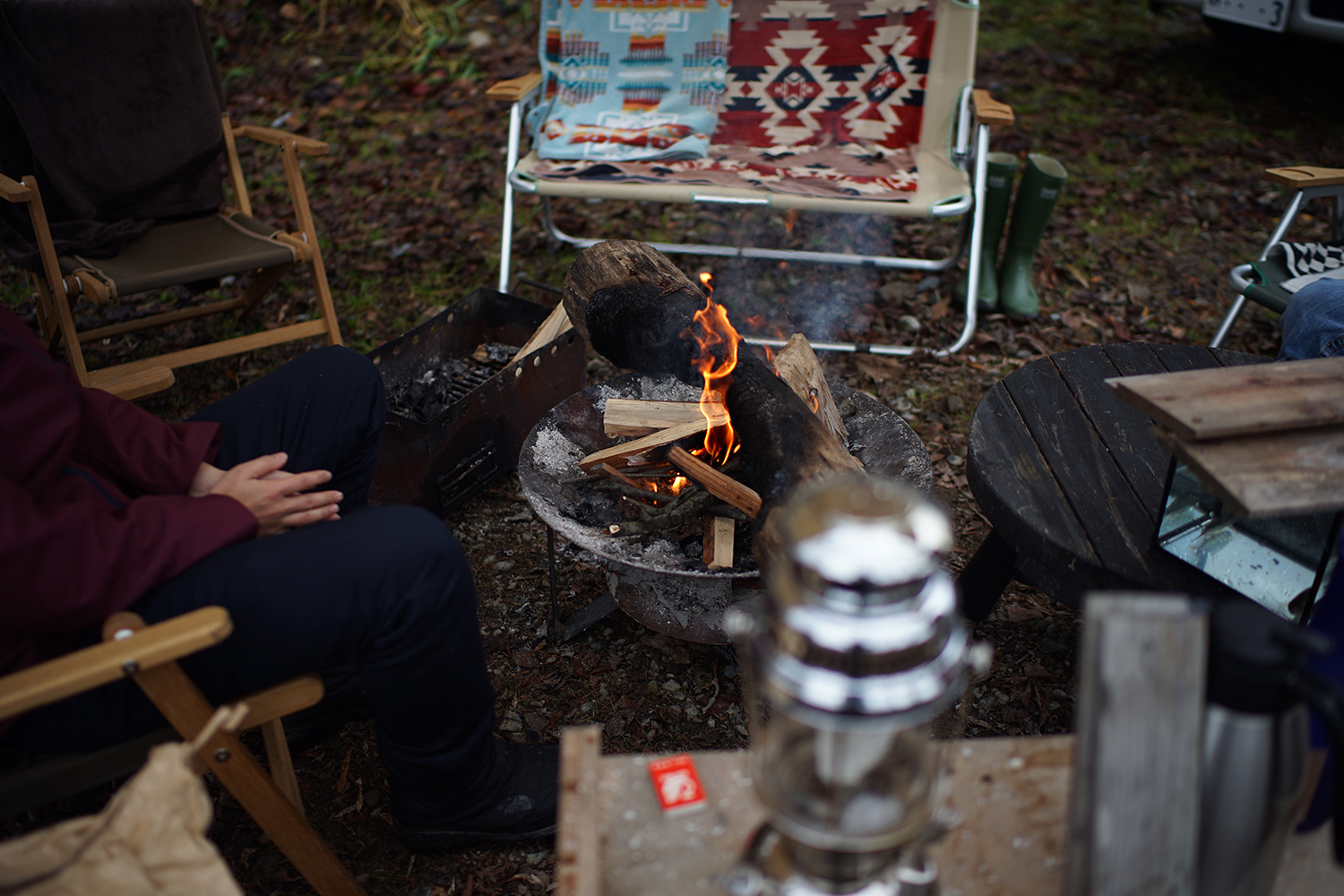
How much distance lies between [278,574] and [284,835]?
1.71 ft

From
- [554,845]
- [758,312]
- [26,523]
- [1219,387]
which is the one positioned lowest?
[554,845]

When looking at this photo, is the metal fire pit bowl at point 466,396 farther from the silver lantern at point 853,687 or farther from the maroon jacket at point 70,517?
the silver lantern at point 853,687

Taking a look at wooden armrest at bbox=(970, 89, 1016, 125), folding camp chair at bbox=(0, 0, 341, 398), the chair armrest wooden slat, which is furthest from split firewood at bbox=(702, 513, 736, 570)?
wooden armrest at bbox=(970, 89, 1016, 125)

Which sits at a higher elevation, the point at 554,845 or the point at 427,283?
the point at 427,283

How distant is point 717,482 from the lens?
2.19 meters

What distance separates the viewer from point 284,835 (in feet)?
5.56

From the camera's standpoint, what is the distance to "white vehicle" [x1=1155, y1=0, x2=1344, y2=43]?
199 inches

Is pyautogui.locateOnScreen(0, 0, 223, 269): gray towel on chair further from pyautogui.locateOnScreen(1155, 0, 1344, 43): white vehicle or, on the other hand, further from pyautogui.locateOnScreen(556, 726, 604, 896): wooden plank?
pyautogui.locateOnScreen(1155, 0, 1344, 43): white vehicle

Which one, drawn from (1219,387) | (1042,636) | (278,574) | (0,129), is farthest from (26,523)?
(0,129)

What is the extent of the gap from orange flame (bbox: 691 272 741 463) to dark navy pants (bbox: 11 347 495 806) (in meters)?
0.88

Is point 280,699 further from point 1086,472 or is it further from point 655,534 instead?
point 1086,472

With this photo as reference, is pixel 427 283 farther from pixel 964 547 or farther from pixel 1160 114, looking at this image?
pixel 1160 114

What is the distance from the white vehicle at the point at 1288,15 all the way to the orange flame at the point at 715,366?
4786 mm

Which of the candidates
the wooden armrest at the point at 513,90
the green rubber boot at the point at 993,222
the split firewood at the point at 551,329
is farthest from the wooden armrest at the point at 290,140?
the green rubber boot at the point at 993,222
